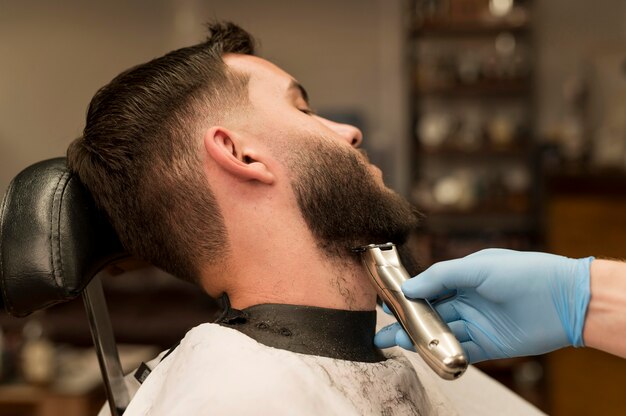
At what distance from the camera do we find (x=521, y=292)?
1144 millimetres

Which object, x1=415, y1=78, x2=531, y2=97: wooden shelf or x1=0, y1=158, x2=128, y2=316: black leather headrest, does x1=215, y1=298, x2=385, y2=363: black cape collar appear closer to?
x1=0, y1=158, x2=128, y2=316: black leather headrest

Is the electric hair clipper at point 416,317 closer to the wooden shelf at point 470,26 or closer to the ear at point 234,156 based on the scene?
the ear at point 234,156

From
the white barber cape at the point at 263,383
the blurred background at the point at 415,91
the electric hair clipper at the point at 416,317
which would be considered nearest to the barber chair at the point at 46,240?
the white barber cape at the point at 263,383

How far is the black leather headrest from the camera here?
3.92 feet

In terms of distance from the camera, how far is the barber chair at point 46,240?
120cm

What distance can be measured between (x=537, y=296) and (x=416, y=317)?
8.6 inches

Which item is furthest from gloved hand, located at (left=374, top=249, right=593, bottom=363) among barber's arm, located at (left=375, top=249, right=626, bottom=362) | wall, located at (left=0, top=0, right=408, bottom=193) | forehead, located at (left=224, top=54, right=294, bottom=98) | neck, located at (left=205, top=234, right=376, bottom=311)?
wall, located at (left=0, top=0, right=408, bottom=193)

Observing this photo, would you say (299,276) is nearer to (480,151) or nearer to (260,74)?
(260,74)

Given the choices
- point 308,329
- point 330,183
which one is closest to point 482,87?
point 330,183

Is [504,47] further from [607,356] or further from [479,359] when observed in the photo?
[479,359]

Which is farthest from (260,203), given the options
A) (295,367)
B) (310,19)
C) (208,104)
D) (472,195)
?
(310,19)

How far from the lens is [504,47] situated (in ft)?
15.5

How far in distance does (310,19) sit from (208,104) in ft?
12.5

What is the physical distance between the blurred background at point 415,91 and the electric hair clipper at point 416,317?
3032mm
